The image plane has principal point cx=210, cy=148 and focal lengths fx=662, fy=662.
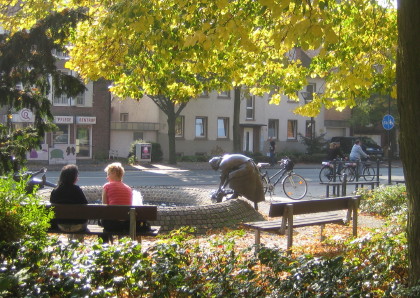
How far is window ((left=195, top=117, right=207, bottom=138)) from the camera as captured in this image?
48.8m

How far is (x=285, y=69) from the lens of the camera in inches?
510

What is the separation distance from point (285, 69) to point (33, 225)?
822 cm

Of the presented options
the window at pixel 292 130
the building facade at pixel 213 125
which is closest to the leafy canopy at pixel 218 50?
the building facade at pixel 213 125

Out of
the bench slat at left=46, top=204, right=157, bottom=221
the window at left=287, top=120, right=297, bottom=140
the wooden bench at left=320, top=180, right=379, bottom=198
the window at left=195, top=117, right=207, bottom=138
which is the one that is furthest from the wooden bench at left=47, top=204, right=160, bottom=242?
the window at left=287, top=120, right=297, bottom=140

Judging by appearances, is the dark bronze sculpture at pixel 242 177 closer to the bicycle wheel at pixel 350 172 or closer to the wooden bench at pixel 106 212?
the wooden bench at pixel 106 212

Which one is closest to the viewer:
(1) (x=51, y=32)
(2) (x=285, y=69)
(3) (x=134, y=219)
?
(3) (x=134, y=219)

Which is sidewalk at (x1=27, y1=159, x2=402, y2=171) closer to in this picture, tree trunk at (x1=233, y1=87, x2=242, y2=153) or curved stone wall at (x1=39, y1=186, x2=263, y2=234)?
tree trunk at (x1=233, y1=87, x2=242, y2=153)

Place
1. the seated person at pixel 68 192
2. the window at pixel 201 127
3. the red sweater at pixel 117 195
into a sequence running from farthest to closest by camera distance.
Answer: the window at pixel 201 127 → the red sweater at pixel 117 195 → the seated person at pixel 68 192

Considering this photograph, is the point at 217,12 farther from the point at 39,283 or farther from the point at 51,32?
the point at 39,283

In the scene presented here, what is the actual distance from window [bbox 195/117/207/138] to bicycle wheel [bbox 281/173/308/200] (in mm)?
29609

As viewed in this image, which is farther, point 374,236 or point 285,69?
point 285,69

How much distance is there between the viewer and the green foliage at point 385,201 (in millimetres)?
14852

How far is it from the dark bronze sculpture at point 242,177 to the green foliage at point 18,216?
843 cm

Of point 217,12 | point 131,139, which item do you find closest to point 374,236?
point 217,12
